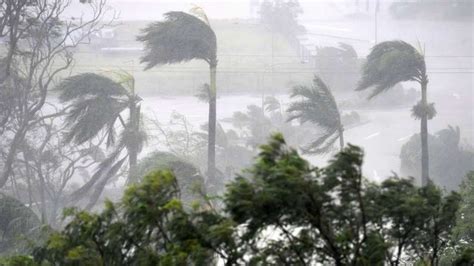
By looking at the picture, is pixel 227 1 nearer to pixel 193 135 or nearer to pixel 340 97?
pixel 340 97

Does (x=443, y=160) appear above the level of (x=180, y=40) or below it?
below

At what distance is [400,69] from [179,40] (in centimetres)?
284

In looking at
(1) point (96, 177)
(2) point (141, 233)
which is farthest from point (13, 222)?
(2) point (141, 233)

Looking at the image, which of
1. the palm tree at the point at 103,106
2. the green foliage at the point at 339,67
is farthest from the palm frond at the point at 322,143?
the green foliage at the point at 339,67

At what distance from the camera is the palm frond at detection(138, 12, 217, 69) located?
35.0 feet

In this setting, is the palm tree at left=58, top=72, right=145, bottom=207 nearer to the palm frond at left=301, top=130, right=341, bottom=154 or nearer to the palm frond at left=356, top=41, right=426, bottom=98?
the palm frond at left=301, top=130, right=341, bottom=154

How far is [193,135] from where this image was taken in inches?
533

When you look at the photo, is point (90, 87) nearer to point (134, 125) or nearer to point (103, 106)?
point (103, 106)

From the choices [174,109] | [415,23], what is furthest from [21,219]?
[415,23]

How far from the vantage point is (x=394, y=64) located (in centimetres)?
1083

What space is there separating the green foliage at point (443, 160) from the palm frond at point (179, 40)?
404 centimetres

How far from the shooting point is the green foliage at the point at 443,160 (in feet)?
43.3

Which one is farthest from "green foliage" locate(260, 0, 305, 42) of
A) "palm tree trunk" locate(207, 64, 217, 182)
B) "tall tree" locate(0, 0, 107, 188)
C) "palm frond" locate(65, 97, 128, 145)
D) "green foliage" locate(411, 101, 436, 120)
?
"palm frond" locate(65, 97, 128, 145)

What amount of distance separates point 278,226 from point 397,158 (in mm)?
10379
